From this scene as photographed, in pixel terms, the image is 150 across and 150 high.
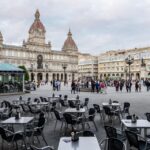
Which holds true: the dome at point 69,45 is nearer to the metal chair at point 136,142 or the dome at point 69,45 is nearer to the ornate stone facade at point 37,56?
the ornate stone facade at point 37,56

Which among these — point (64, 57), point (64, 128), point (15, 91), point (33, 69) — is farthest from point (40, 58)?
point (64, 128)

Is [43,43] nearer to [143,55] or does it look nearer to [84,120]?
[143,55]

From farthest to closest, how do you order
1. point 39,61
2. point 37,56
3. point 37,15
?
1. point 37,15
2. point 39,61
3. point 37,56

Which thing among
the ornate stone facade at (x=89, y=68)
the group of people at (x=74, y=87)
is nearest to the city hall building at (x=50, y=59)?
the ornate stone facade at (x=89, y=68)

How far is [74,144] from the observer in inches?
196

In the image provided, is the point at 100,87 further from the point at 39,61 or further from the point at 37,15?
the point at 37,15

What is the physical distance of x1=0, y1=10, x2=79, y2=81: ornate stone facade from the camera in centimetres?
8975

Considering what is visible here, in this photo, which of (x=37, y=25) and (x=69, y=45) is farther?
(x=69, y=45)

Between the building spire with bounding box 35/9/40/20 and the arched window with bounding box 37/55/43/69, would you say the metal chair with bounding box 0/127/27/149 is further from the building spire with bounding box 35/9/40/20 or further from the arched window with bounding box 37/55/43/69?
the building spire with bounding box 35/9/40/20

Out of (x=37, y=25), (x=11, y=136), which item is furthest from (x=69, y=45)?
(x=11, y=136)

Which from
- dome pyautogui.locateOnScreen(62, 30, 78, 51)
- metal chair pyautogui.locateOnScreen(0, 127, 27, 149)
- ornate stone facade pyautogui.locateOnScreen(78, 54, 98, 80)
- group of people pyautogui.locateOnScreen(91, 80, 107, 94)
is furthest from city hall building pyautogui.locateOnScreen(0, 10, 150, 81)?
metal chair pyautogui.locateOnScreen(0, 127, 27, 149)

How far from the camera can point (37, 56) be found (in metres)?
97.5

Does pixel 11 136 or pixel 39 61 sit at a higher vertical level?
pixel 39 61

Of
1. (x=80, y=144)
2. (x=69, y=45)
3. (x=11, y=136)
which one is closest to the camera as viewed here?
(x=80, y=144)
